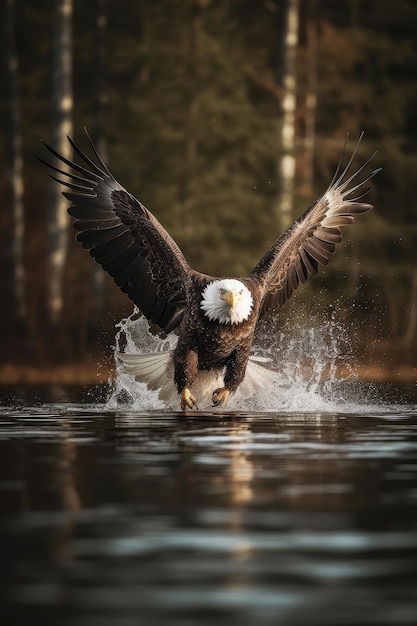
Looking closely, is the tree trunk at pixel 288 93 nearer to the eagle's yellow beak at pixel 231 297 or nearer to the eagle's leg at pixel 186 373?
the eagle's leg at pixel 186 373

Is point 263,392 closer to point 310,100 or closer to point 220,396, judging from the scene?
point 220,396

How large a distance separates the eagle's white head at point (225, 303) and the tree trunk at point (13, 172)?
1217 centimetres

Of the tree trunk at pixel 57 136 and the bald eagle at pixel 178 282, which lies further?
the tree trunk at pixel 57 136

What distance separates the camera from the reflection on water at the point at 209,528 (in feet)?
13.3

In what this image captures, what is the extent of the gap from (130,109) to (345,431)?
62.3 ft

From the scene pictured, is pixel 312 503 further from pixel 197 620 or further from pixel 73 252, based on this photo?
pixel 73 252

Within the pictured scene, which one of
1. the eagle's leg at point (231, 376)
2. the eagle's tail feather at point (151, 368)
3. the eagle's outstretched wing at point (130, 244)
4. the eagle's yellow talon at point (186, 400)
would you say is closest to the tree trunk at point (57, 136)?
the eagle's outstretched wing at point (130, 244)

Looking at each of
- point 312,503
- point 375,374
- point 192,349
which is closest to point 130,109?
point 375,374

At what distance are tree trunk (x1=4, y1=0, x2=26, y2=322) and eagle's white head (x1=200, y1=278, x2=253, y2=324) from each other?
12168mm

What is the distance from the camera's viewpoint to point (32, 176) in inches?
1305

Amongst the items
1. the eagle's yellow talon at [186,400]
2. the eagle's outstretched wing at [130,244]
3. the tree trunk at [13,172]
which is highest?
the tree trunk at [13,172]

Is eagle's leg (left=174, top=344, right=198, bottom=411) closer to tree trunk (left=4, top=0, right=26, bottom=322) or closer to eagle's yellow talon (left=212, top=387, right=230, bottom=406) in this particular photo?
eagle's yellow talon (left=212, top=387, right=230, bottom=406)

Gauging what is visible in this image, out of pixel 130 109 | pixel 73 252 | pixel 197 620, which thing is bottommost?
pixel 197 620

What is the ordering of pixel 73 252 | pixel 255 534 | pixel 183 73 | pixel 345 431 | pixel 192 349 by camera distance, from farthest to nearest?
1. pixel 73 252
2. pixel 183 73
3. pixel 192 349
4. pixel 345 431
5. pixel 255 534
